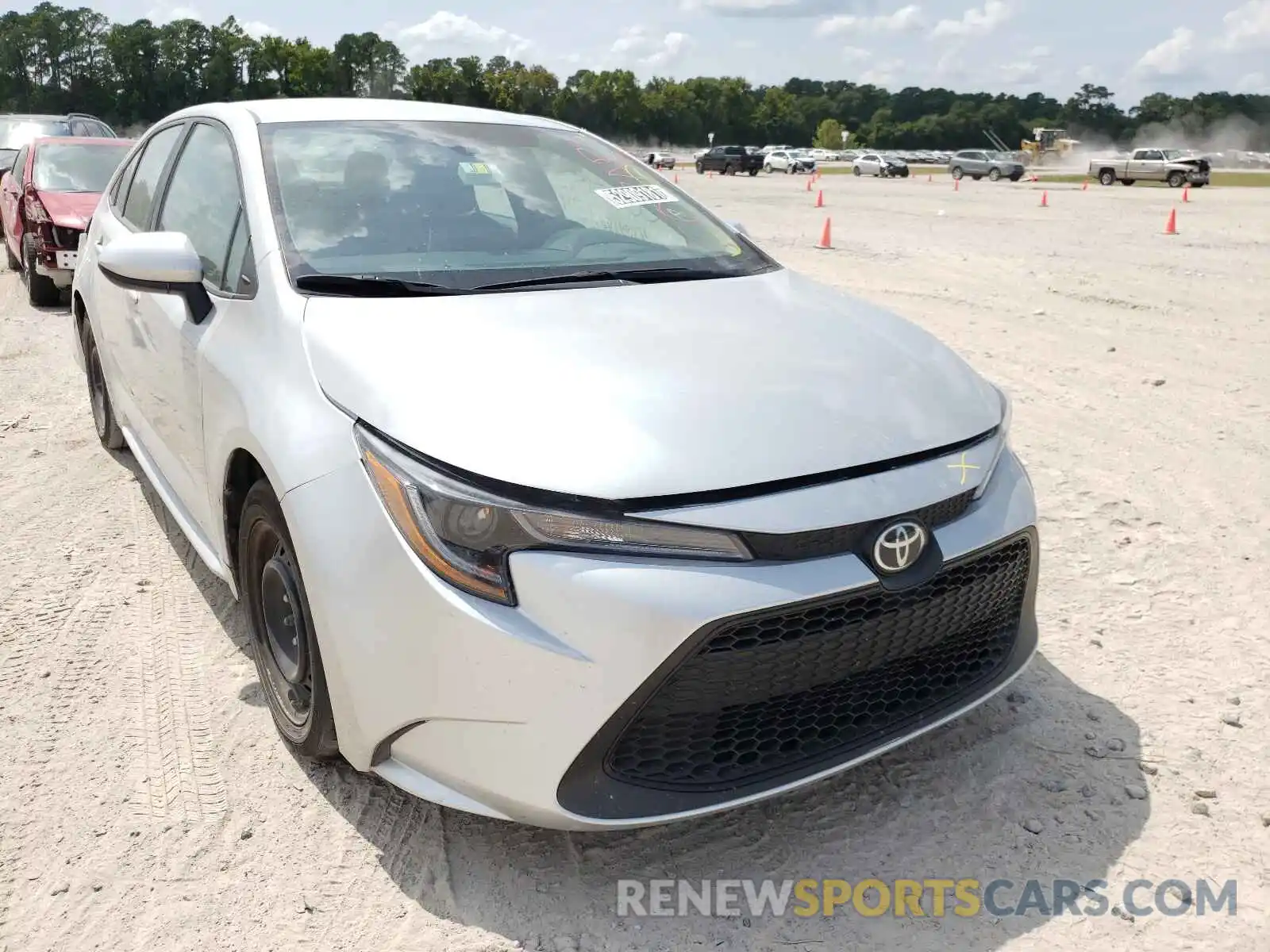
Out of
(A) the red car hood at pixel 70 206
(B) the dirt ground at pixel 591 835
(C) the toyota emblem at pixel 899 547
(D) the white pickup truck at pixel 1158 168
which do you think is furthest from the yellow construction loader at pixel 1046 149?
(C) the toyota emblem at pixel 899 547

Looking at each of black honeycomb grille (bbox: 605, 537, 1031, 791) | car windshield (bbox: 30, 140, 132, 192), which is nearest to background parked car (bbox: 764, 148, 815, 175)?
car windshield (bbox: 30, 140, 132, 192)

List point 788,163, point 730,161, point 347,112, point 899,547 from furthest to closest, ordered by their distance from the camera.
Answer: point 788,163 < point 730,161 < point 347,112 < point 899,547

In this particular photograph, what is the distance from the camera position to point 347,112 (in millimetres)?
3609

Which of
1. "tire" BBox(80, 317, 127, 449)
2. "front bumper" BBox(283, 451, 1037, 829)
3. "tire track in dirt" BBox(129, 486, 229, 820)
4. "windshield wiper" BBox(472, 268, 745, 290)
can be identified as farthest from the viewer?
"tire" BBox(80, 317, 127, 449)

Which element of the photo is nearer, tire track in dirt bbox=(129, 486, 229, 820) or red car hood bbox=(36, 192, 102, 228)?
tire track in dirt bbox=(129, 486, 229, 820)

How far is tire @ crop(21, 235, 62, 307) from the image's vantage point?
9383mm

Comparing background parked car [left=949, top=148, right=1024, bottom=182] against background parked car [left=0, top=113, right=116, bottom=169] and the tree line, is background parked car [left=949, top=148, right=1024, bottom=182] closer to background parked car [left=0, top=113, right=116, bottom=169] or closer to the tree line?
background parked car [left=0, top=113, right=116, bottom=169]

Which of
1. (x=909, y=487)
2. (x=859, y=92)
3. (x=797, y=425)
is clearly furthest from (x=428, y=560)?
(x=859, y=92)

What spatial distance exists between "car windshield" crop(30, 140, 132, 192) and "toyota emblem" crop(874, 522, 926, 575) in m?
9.58

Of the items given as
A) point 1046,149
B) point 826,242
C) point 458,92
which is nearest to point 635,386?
point 826,242

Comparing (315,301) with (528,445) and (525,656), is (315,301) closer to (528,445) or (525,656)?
(528,445)

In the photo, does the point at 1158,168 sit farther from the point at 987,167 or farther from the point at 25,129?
the point at 25,129

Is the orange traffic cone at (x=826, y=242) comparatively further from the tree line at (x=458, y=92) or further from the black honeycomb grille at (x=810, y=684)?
the tree line at (x=458, y=92)

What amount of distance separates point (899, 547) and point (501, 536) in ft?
2.65
